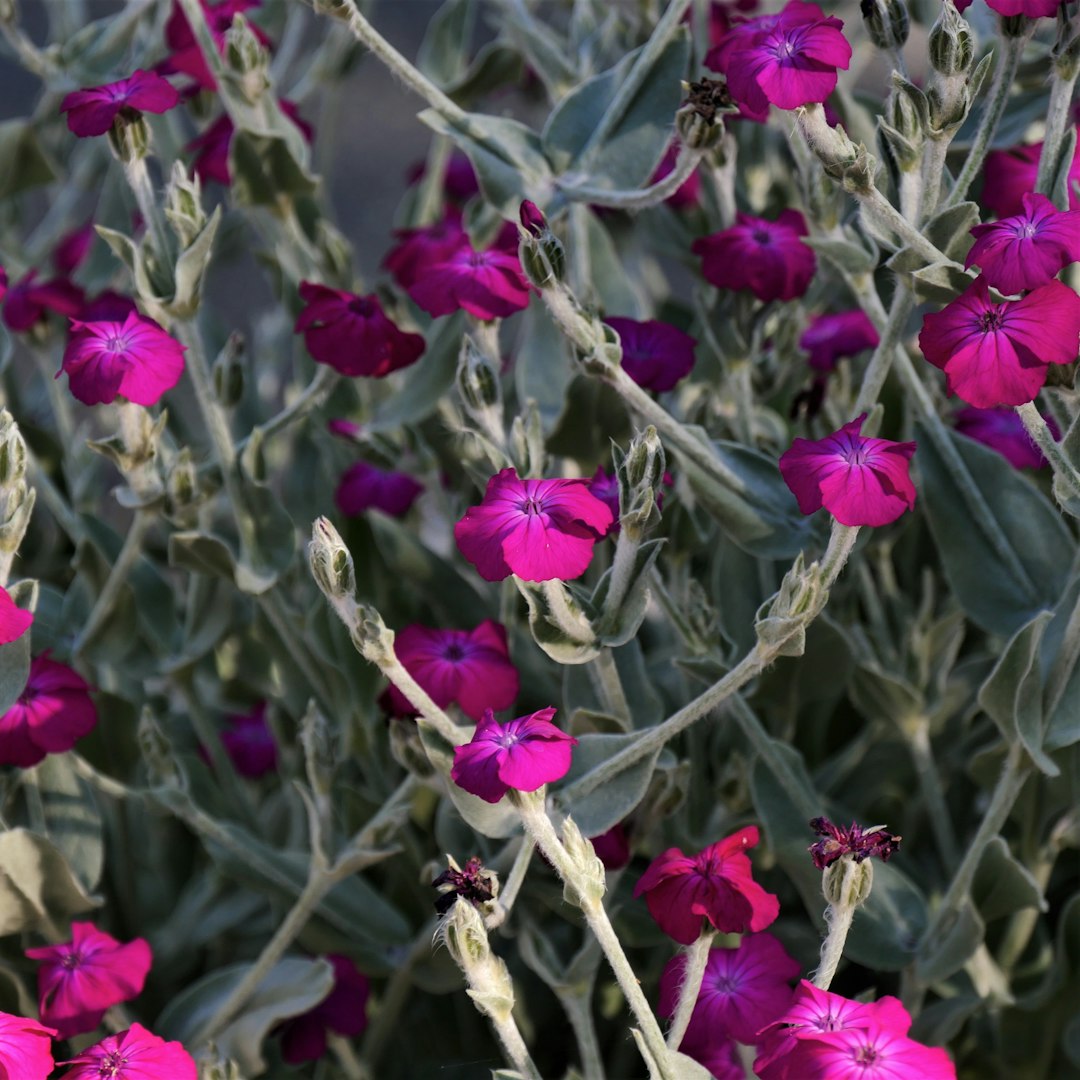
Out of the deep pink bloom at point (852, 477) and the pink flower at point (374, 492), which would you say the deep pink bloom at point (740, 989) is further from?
the pink flower at point (374, 492)

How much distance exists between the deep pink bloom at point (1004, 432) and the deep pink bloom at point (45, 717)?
515mm

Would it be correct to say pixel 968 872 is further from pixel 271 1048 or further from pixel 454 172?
pixel 454 172

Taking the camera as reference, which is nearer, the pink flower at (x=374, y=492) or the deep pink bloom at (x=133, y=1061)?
the deep pink bloom at (x=133, y=1061)

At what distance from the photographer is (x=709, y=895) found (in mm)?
613

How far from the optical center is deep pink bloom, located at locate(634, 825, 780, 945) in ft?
2.01

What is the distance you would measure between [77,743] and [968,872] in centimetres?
51

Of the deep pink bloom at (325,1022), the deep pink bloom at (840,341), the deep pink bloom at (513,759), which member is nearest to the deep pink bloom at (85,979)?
the deep pink bloom at (325,1022)

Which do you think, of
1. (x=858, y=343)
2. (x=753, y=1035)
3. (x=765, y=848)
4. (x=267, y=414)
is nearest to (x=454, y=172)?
(x=267, y=414)

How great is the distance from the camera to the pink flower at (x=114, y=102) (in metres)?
0.77

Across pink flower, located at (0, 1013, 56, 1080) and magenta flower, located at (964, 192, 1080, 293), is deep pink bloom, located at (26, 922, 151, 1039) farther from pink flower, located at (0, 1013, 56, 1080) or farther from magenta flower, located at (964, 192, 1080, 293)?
magenta flower, located at (964, 192, 1080, 293)

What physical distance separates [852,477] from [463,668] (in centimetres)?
23

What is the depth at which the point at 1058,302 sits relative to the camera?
24.0 inches

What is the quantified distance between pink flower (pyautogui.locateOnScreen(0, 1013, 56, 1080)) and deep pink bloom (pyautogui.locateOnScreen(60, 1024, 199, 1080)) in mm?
15

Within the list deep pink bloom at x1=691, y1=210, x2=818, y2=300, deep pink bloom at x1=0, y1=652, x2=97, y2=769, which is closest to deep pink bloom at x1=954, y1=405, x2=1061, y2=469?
deep pink bloom at x1=691, y1=210, x2=818, y2=300
